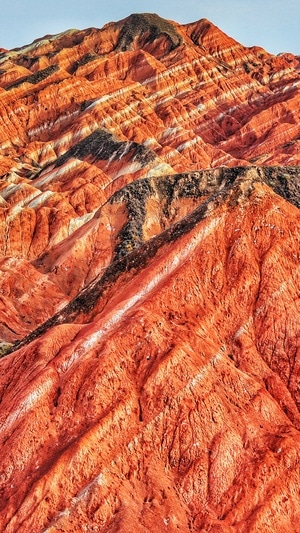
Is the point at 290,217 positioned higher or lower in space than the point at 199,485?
higher

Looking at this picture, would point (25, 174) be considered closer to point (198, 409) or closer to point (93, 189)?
point (93, 189)

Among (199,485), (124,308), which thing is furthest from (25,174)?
(199,485)

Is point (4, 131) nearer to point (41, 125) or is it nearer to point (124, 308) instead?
point (41, 125)

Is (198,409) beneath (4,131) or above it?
beneath

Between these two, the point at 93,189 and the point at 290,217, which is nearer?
the point at 290,217

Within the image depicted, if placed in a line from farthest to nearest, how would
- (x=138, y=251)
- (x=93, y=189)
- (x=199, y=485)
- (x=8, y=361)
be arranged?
(x=93, y=189)
(x=138, y=251)
(x=8, y=361)
(x=199, y=485)

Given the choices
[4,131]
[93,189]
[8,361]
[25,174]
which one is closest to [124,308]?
[8,361]

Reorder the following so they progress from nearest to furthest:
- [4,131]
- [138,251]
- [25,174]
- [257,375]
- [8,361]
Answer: [257,375] → [8,361] → [138,251] → [25,174] → [4,131]

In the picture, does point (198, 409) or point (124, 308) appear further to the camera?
point (124, 308)

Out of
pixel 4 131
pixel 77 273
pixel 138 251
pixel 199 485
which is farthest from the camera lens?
pixel 4 131
